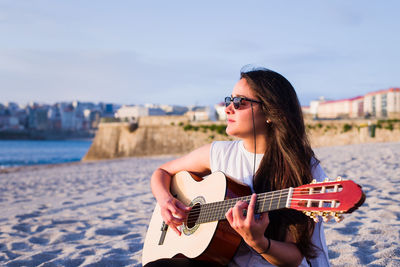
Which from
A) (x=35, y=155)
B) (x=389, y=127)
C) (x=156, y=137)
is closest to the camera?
(x=389, y=127)

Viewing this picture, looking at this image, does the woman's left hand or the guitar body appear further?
the guitar body

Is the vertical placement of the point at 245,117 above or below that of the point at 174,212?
above

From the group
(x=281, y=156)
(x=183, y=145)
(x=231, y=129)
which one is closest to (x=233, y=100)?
(x=231, y=129)

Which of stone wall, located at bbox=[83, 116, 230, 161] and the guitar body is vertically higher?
the guitar body

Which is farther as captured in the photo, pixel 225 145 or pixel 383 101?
pixel 383 101

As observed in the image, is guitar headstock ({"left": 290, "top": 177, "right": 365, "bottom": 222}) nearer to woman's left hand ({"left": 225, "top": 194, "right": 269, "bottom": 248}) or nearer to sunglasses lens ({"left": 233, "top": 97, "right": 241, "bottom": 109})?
woman's left hand ({"left": 225, "top": 194, "right": 269, "bottom": 248})

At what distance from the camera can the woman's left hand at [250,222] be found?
1.46 m

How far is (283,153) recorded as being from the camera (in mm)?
1733

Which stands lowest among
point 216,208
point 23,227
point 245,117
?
point 23,227

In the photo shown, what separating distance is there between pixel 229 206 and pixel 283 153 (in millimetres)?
352

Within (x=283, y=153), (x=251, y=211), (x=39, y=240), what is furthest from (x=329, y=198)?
(x=39, y=240)

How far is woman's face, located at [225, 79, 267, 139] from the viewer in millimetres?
1869

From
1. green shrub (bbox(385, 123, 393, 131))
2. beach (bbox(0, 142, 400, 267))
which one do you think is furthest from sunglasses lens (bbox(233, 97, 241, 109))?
green shrub (bbox(385, 123, 393, 131))

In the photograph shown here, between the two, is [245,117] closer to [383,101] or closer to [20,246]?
[20,246]
